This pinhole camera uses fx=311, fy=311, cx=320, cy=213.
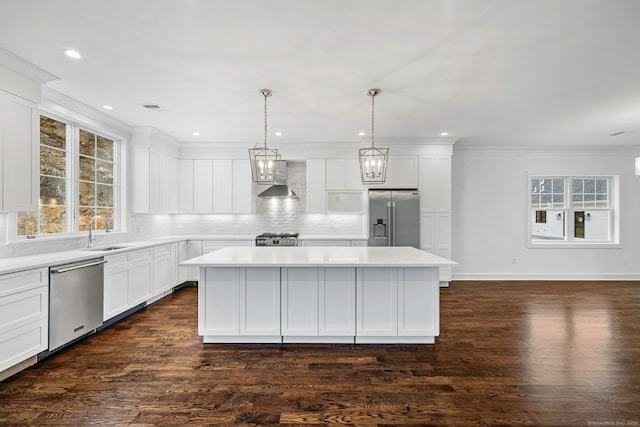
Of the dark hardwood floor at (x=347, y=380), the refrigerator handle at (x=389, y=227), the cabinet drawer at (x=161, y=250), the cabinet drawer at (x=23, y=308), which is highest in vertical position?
the refrigerator handle at (x=389, y=227)

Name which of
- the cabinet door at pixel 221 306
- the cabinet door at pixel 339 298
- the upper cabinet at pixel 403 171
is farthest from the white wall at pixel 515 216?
the cabinet door at pixel 221 306

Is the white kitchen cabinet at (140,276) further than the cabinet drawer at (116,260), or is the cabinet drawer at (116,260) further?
the white kitchen cabinet at (140,276)

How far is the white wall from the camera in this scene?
20.1 feet

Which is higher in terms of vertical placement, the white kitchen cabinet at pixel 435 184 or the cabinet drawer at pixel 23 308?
the white kitchen cabinet at pixel 435 184

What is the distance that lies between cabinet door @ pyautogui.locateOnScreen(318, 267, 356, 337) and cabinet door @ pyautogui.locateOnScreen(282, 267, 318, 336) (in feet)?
0.20

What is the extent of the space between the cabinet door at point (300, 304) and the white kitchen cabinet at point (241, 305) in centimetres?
8

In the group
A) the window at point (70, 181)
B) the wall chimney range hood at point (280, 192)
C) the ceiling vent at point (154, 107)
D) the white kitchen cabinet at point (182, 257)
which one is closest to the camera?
the window at point (70, 181)

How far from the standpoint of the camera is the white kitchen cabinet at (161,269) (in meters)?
4.57

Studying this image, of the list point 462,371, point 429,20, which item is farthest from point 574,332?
point 429,20

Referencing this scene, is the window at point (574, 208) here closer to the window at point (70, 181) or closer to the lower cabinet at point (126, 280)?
the lower cabinet at point (126, 280)

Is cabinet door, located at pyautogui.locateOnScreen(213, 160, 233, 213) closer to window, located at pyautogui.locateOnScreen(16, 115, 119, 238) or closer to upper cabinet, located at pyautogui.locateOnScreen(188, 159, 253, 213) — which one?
upper cabinet, located at pyautogui.locateOnScreen(188, 159, 253, 213)

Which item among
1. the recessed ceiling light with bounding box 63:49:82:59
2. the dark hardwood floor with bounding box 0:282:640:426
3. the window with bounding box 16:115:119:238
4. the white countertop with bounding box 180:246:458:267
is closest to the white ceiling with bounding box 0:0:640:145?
the recessed ceiling light with bounding box 63:49:82:59

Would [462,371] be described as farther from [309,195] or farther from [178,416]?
[309,195]

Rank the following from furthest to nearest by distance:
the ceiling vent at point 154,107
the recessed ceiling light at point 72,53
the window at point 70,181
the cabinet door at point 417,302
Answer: the ceiling vent at point 154,107 → the window at point 70,181 → the cabinet door at point 417,302 → the recessed ceiling light at point 72,53
